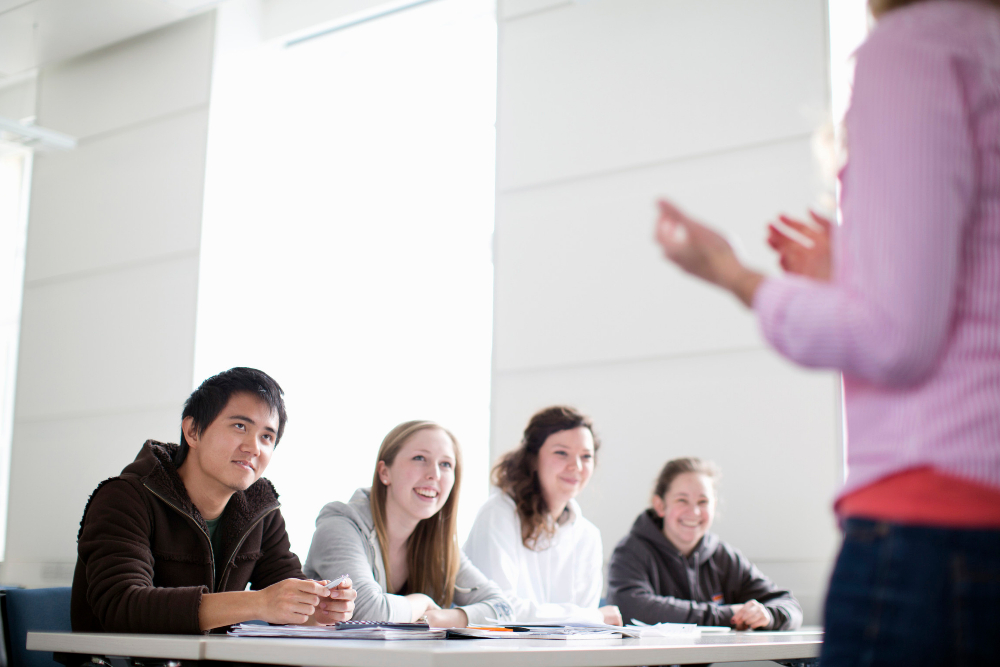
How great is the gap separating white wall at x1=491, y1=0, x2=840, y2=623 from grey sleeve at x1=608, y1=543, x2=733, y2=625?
545 mm

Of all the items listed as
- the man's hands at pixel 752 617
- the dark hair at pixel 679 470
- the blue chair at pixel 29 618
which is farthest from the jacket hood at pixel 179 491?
the dark hair at pixel 679 470

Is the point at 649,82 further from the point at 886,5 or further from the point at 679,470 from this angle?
the point at 886,5

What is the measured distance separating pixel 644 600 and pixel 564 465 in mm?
555

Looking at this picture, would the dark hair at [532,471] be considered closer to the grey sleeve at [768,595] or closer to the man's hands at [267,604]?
the grey sleeve at [768,595]

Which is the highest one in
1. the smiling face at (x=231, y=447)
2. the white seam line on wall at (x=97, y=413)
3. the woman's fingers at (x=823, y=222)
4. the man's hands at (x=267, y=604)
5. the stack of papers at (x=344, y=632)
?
the white seam line on wall at (x=97, y=413)

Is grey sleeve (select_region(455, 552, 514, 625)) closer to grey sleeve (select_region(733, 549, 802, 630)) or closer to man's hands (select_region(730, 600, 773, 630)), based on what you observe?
man's hands (select_region(730, 600, 773, 630))

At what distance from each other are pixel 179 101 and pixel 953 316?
5475 millimetres

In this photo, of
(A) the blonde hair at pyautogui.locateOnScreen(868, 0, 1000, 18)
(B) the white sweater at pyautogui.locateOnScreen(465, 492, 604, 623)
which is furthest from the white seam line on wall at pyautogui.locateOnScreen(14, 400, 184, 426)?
(A) the blonde hair at pyautogui.locateOnScreen(868, 0, 1000, 18)

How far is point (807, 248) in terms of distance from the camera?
3.36 feet

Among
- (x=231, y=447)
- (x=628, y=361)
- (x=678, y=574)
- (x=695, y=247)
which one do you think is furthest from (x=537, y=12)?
(x=695, y=247)

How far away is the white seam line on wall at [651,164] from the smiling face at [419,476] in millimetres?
1848

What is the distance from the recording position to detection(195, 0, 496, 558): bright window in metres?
5.01

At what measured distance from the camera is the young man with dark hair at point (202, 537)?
183 cm

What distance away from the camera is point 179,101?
559 cm
